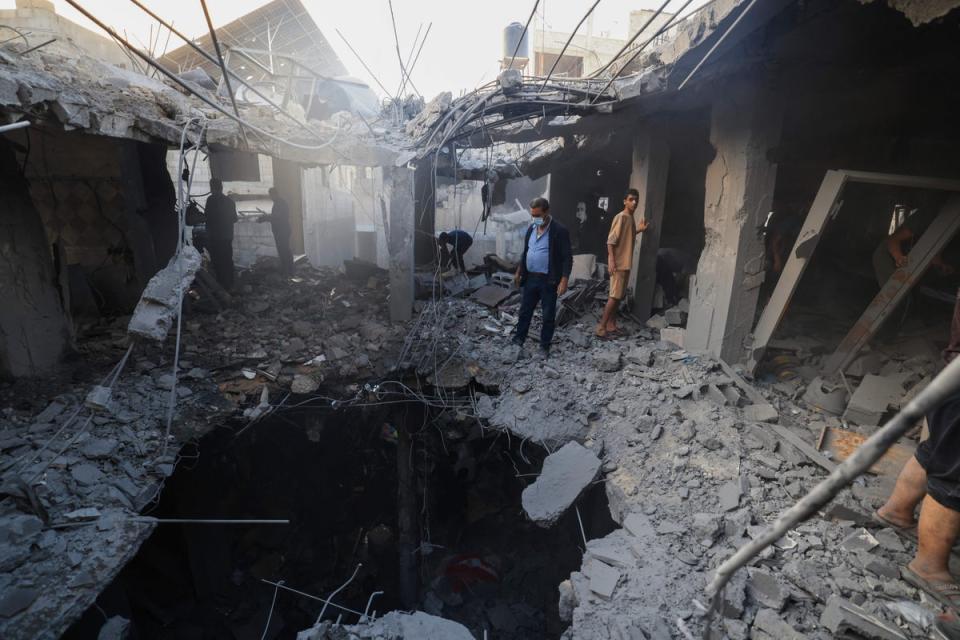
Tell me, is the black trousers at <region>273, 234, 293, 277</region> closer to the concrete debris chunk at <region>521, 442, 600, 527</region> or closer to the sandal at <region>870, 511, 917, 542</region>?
the concrete debris chunk at <region>521, 442, 600, 527</region>

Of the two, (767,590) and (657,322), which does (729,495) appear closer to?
(767,590)

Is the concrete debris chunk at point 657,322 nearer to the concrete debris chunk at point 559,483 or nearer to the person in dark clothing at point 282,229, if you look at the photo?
the concrete debris chunk at point 559,483

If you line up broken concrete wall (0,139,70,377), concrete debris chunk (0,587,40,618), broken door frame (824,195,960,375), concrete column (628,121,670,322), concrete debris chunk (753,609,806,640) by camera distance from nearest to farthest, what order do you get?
concrete debris chunk (753,609,806,640) < concrete debris chunk (0,587,40,618) < broken door frame (824,195,960,375) < broken concrete wall (0,139,70,377) < concrete column (628,121,670,322)

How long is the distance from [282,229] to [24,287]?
474 cm

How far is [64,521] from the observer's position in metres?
3.76

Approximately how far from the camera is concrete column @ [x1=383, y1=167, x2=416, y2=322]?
6.57 metres

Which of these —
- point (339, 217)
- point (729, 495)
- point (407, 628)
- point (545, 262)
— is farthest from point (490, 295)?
point (339, 217)

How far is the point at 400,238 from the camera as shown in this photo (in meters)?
6.80

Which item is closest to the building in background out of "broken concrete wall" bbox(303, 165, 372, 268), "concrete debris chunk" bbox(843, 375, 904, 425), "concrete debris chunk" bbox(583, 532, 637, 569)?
"broken concrete wall" bbox(303, 165, 372, 268)

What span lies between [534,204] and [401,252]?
2118 mm

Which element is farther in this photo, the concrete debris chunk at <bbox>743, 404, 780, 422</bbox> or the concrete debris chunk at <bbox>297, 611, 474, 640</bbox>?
the concrete debris chunk at <bbox>743, 404, 780, 422</bbox>

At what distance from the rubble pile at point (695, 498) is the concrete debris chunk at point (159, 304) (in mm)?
3276

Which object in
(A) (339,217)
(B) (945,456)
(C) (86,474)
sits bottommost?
(C) (86,474)

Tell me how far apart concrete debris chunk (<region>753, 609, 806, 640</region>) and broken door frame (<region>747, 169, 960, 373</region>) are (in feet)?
11.0
